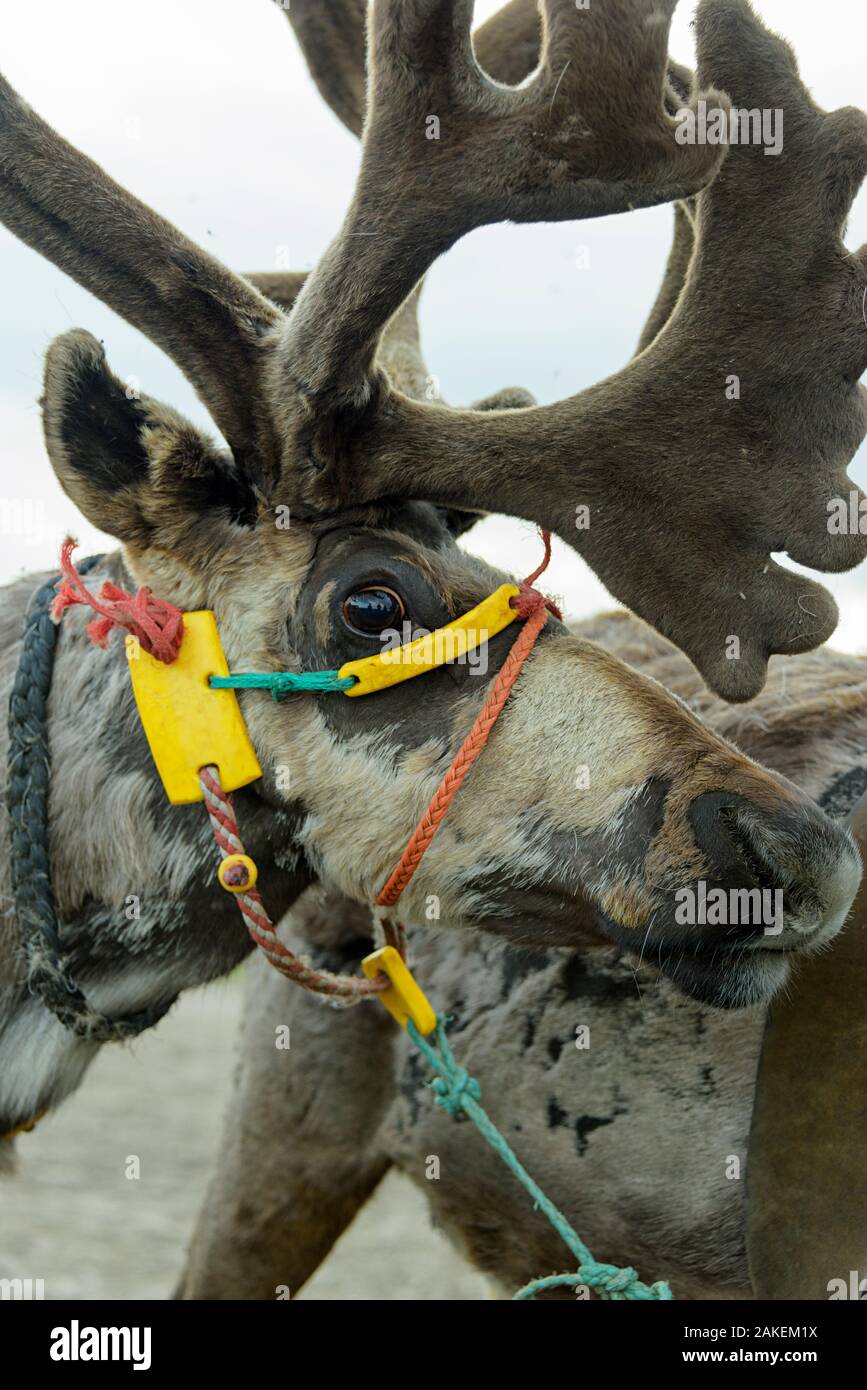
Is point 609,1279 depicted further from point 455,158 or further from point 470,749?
point 455,158

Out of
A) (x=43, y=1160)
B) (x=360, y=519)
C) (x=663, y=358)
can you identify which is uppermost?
(x=663, y=358)

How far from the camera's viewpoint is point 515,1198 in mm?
3936

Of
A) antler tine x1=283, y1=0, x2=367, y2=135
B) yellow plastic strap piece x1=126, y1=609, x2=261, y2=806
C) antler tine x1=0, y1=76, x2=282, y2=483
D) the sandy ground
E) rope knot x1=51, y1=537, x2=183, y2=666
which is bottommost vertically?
the sandy ground

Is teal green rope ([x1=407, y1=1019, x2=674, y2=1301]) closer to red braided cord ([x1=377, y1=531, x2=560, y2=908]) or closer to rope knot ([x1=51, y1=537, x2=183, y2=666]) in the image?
red braided cord ([x1=377, y1=531, x2=560, y2=908])

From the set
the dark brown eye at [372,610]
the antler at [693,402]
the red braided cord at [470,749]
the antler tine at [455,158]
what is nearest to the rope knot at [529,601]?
the red braided cord at [470,749]

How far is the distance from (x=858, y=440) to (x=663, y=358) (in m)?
0.53

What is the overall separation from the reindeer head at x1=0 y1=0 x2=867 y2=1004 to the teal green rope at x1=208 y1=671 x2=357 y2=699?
0.04 m

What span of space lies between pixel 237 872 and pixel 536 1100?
138cm

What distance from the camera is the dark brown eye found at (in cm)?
301

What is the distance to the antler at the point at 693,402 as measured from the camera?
119 inches

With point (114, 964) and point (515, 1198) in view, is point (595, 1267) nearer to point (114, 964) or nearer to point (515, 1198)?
point (515, 1198)

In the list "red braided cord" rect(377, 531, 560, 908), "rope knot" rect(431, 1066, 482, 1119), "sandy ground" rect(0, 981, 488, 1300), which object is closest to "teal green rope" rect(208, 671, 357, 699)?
"red braided cord" rect(377, 531, 560, 908)

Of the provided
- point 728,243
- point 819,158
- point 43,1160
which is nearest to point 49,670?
point 728,243

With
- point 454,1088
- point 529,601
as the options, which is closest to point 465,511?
point 529,601
